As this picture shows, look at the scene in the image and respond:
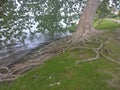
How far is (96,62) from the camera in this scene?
13.1m

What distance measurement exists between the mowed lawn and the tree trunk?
3.80m

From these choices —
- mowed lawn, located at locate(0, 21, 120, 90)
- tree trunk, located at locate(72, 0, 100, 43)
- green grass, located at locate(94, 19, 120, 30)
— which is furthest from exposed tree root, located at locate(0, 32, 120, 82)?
green grass, located at locate(94, 19, 120, 30)

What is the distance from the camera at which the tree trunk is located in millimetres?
17484

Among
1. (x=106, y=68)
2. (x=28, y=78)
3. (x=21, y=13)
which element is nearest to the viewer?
(x=28, y=78)

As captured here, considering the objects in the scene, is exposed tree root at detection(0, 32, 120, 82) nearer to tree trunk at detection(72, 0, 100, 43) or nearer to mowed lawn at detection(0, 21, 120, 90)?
tree trunk at detection(72, 0, 100, 43)

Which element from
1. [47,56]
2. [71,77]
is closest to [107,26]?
[47,56]

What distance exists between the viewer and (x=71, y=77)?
11.1 meters

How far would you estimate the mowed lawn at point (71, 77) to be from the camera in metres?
A: 10.3

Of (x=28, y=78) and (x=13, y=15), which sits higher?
(x=13, y=15)

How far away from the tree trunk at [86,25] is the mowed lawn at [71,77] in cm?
380

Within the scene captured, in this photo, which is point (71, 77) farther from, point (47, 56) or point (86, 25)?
point (86, 25)

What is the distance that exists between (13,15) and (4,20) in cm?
185

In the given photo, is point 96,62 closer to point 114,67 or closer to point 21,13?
Answer: point 114,67

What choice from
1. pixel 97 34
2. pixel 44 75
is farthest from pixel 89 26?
pixel 44 75
